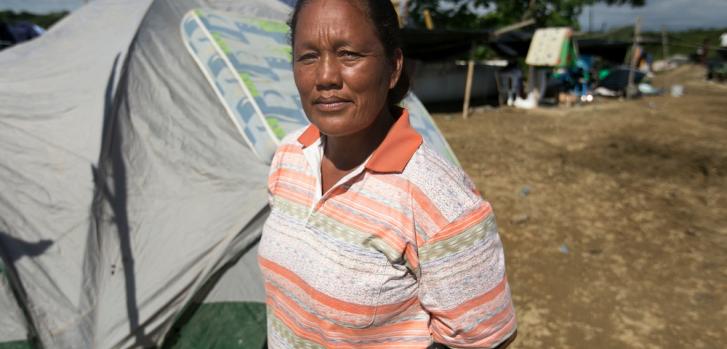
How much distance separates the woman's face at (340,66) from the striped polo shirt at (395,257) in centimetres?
10

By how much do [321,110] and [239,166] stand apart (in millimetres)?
1352

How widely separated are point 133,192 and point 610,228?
4.33m

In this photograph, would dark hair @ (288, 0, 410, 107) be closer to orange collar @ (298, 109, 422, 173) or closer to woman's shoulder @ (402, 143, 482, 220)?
orange collar @ (298, 109, 422, 173)

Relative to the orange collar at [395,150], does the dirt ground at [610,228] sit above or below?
below

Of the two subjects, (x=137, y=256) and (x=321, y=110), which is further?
(x=137, y=256)

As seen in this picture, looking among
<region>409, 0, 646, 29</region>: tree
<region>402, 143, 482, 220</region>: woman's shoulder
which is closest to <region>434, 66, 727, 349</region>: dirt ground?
<region>402, 143, 482, 220</region>: woman's shoulder

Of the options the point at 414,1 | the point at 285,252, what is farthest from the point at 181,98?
the point at 414,1

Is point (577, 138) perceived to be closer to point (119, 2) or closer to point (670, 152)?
point (670, 152)

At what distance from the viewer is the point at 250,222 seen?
81.2 inches

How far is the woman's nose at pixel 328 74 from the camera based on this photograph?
0.98m

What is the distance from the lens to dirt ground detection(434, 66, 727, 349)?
9.93 feet

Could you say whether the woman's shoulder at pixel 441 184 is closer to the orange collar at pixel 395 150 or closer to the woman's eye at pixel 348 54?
the orange collar at pixel 395 150

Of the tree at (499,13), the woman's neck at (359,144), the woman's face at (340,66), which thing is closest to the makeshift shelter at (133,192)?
the woman's neck at (359,144)

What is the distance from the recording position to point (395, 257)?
0.93m
